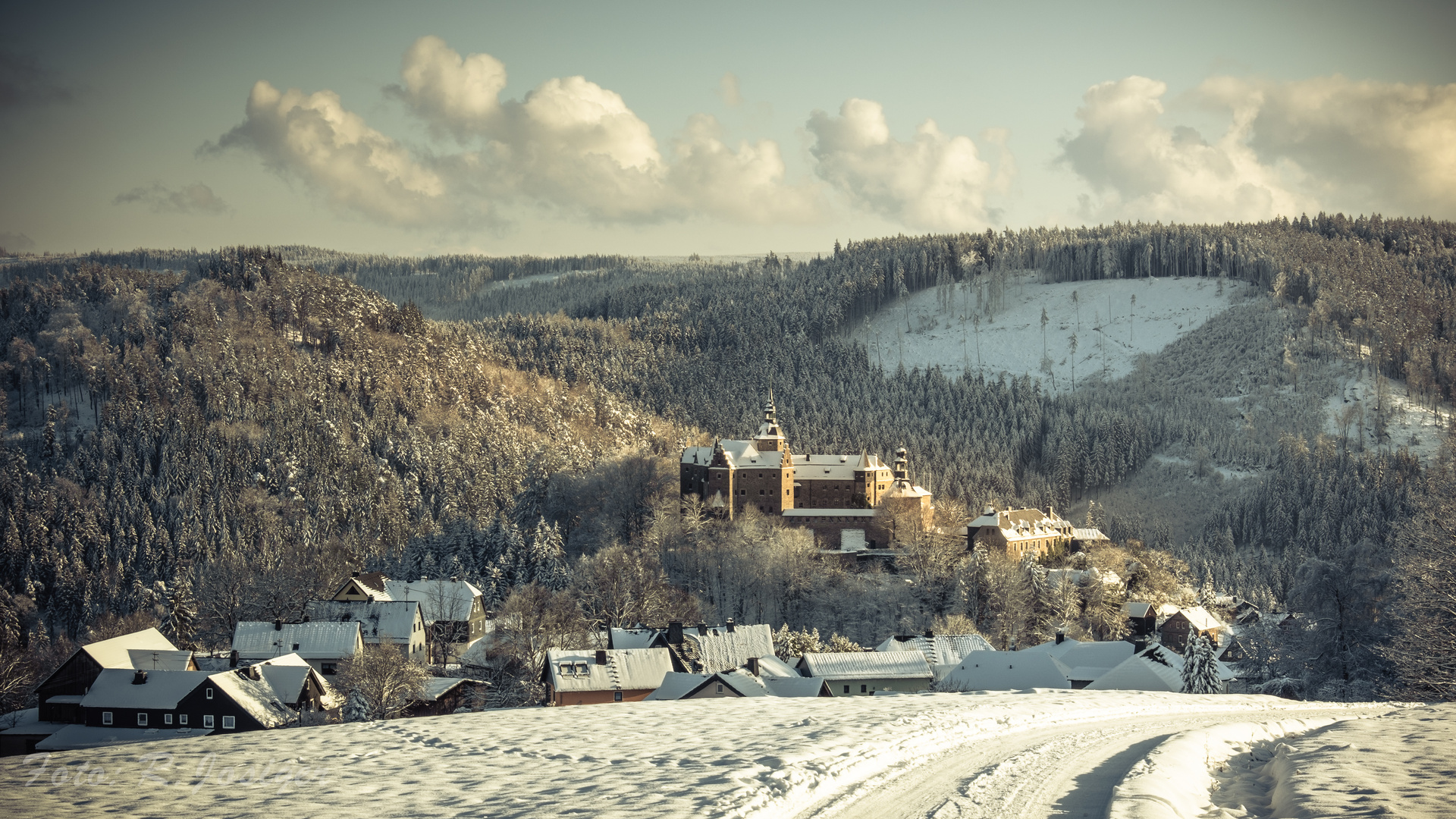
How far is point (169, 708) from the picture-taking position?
43906mm

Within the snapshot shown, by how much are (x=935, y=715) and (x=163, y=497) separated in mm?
112672

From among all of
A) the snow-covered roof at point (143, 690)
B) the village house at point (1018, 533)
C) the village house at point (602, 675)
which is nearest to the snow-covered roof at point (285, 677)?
the snow-covered roof at point (143, 690)

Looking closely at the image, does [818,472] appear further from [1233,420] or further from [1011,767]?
[1233,420]

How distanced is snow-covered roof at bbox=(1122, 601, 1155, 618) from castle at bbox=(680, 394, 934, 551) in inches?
708

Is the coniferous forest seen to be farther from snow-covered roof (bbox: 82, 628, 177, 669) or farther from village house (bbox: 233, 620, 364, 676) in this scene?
village house (bbox: 233, 620, 364, 676)

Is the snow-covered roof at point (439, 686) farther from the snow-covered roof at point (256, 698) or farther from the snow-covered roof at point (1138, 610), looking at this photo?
the snow-covered roof at point (1138, 610)

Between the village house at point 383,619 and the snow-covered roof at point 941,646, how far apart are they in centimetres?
2965

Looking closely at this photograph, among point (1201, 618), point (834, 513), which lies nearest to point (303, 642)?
point (834, 513)

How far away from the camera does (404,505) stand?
371ft

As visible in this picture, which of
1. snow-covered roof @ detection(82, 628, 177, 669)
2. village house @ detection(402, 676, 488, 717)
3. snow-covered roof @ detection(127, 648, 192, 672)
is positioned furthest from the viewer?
snow-covered roof @ detection(127, 648, 192, 672)

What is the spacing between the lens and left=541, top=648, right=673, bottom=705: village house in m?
49.4

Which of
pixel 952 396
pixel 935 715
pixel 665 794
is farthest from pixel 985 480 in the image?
pixel 665 794

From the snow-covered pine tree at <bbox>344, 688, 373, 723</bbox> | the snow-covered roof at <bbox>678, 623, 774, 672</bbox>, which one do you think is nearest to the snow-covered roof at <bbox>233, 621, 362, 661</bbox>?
the snow-covered pine tree at <bbox>344, 688, 373, 723</bbox>

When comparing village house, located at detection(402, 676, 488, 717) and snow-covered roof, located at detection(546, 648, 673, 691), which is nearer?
village house, located at detection(402, 676, 488, 717)
